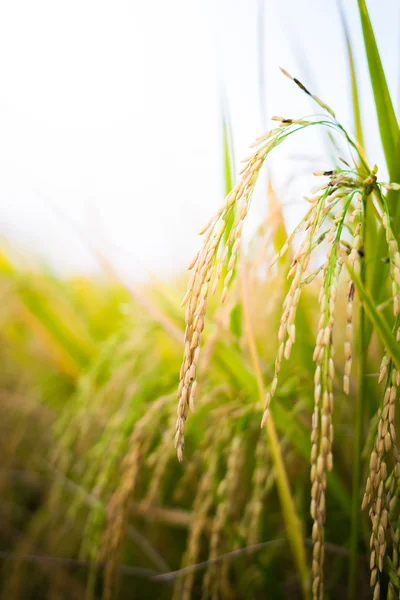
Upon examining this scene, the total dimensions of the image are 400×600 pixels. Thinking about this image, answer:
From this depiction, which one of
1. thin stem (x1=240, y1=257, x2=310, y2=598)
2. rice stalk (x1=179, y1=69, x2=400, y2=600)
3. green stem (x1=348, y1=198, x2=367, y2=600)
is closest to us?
rice stalk (x1=179, y1=69, x2=400, y2=600)

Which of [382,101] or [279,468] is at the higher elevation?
[382,101]

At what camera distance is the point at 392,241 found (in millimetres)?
490

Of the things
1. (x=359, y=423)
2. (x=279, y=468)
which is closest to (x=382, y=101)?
(x=359, y=423)

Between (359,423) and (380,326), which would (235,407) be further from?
(380,326)

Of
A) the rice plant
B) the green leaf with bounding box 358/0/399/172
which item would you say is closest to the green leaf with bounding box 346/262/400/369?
the rice plant

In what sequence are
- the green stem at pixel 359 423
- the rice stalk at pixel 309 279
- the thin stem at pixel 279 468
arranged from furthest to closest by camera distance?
the thin stem at pixel 279 468 < the green stem at pixel 359 423 < the rice stalk at pixel 309 279

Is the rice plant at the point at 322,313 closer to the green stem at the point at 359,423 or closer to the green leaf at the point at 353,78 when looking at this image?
the green stem at the point at 359,423

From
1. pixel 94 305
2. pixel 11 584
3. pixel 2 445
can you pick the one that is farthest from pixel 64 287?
pixel 11 584

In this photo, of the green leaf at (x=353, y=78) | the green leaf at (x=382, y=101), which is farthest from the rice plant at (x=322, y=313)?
the green leaf at (x=353, y=78)

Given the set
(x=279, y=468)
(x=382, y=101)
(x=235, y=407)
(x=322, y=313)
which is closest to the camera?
(x=322, y=313)

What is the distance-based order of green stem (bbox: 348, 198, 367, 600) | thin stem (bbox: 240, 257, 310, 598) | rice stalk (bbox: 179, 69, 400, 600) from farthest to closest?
thin stem (bbox: 240, 257, 310, 598)
green stem (bbox: 348, 198, 367, 600)
rice stalk (bbox: 179, 69, 400, 600)

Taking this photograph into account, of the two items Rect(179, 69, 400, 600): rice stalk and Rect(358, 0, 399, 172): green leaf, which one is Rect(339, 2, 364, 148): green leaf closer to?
Rect(358, 0, 399, 172): green leaf

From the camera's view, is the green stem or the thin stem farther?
the thin stem

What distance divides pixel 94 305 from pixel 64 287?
0.19m
